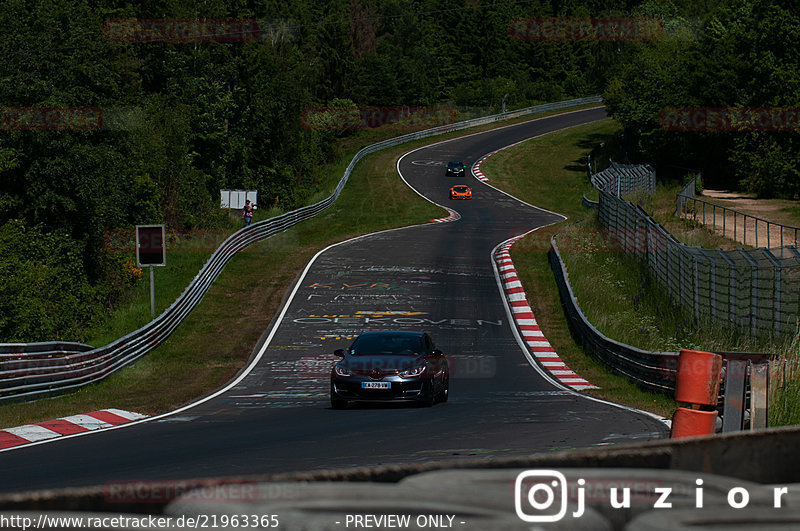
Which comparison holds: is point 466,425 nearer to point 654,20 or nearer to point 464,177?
point 464,177

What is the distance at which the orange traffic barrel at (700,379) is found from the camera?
988 centimetres

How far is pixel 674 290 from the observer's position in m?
26.1

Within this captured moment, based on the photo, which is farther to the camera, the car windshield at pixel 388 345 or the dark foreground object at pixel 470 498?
the car windshield at pixel 388 345

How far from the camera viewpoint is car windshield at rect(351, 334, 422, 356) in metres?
18.4

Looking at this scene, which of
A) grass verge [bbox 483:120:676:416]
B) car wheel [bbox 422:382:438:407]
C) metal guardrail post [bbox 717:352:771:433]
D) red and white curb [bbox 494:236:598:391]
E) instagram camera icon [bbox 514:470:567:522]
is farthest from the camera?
red and white curb [bbox 494:236:598:391]

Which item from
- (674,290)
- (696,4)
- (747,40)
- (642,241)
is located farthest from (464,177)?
(696,4)

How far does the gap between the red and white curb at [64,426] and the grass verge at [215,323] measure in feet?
1.78

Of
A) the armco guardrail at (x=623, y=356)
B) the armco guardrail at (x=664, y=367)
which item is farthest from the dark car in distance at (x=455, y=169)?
the armco guardrail at (x=623, y=356)

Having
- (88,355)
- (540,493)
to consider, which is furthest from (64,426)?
(540,493)

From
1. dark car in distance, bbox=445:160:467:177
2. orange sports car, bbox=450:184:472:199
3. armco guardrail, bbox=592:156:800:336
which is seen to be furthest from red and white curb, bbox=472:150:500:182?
armco guardrail, bbox=592:156:800:336

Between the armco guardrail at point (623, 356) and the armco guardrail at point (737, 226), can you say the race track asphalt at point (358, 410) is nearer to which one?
the armco guardrail at point (623, 356)

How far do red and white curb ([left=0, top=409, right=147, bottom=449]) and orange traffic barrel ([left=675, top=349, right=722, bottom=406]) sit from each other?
925 centimetres

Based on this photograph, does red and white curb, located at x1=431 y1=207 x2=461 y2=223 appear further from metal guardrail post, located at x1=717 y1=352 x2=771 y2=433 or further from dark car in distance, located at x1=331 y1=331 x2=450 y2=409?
metal guardrail post, located at x1=717 y1=352 x2=771 y2=433

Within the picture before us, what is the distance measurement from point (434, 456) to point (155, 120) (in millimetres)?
57696
